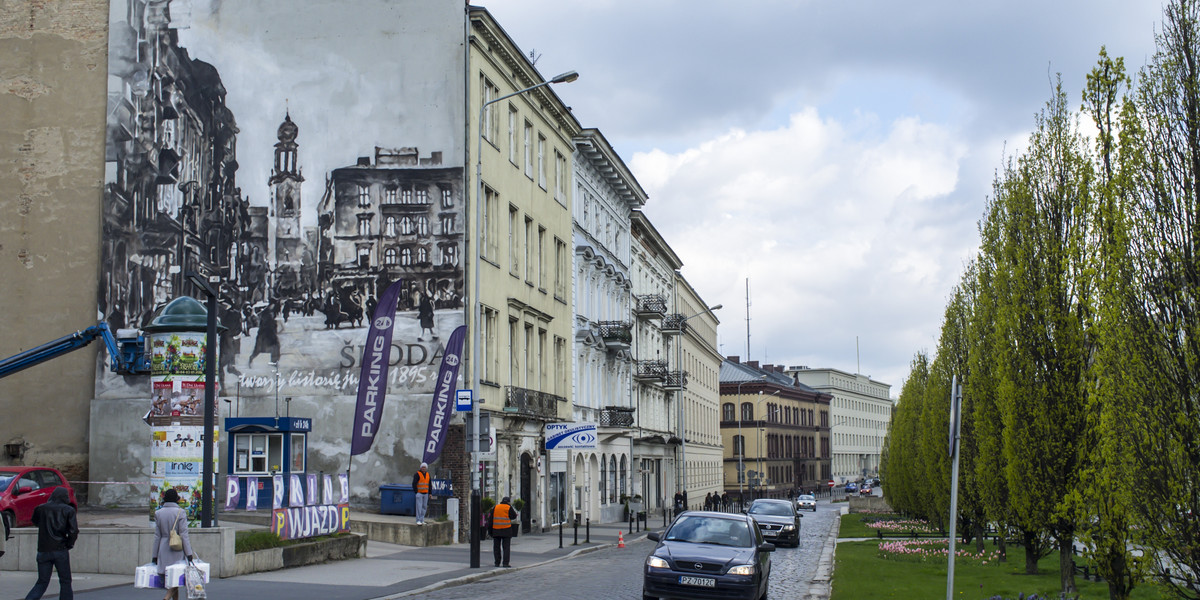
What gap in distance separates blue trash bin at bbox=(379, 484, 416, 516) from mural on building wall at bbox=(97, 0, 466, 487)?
4.82 feet

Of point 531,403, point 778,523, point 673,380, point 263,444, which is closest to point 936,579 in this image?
point 778,523

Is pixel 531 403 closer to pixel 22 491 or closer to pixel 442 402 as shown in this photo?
pixel 442 402

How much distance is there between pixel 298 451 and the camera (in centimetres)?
3203

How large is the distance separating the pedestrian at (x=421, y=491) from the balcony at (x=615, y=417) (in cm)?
2126

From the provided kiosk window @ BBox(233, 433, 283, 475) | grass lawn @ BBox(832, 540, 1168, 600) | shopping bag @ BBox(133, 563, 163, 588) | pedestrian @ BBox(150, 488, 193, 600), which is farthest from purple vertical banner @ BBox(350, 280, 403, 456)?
shopping bag @ BBox(133, 563, 163, 588)

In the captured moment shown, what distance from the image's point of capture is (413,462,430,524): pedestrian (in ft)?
99.3

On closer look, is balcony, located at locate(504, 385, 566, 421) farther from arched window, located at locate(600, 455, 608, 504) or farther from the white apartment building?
the white apartment building

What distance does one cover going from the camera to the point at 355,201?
3550 cm

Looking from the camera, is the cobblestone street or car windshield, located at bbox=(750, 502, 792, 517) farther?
car windshield, located at bbox=(750, 502, 792, 517)

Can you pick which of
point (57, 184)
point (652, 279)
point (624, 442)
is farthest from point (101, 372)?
point (652, 279)

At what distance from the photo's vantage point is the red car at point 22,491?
25562 millimetres

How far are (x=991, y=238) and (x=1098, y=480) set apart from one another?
35.3 ft

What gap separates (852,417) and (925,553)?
14569 centimetres

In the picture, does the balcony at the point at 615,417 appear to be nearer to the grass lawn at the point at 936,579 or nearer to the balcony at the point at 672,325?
the balcony at the point at 672,325
